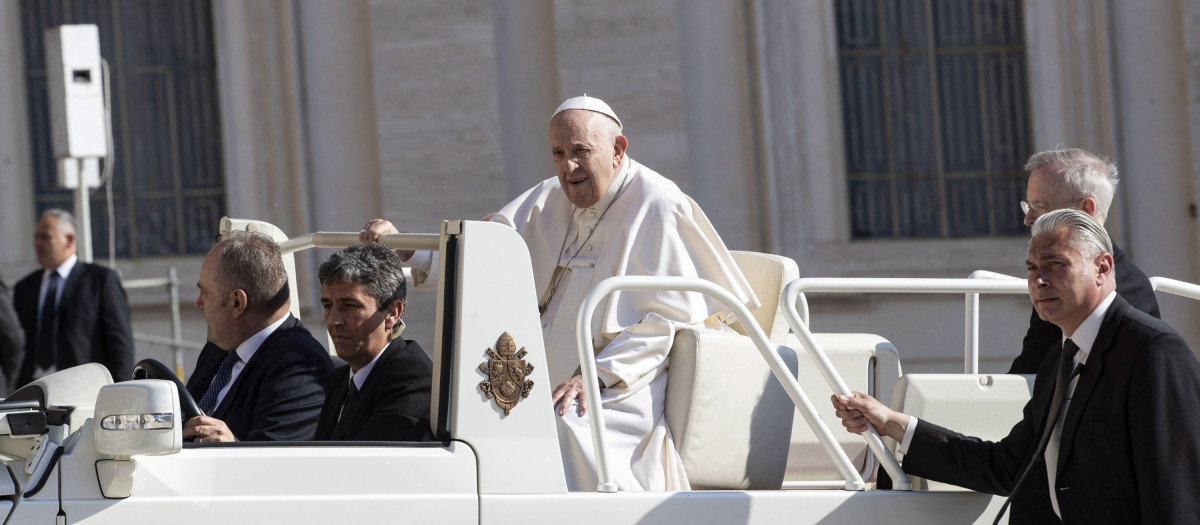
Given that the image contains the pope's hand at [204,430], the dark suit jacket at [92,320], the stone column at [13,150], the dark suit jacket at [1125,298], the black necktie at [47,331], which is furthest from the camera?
the stone column at [13,150]

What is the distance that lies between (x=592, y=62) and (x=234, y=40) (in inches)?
109

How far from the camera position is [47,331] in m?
8.36

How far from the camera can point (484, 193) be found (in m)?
10.7

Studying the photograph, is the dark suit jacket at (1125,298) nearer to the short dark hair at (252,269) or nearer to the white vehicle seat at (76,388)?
the short dark hair at (252,269)

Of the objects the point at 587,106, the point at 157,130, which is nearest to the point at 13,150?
the point at 157,130

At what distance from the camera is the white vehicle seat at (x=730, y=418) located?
12.7ft

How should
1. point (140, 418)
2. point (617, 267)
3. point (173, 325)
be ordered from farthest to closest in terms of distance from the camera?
point (173, 325)
point (617, 267)
point (140, 418)

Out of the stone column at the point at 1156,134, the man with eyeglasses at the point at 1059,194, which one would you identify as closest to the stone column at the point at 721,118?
the stone column at the point at 1156,134

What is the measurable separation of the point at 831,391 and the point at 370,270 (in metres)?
1.63

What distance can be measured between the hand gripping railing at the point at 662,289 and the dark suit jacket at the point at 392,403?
38 cm

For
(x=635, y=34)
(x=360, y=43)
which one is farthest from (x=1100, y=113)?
(x=360, y=43)

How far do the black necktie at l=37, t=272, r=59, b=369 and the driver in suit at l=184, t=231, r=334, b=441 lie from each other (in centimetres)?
477

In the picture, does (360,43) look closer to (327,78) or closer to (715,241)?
(327,78)

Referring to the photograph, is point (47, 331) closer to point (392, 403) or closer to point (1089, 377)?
point (392, 403)
